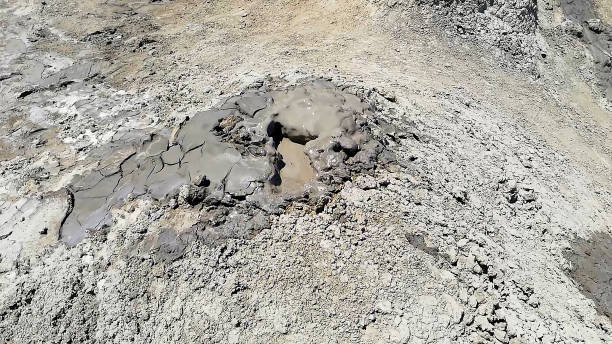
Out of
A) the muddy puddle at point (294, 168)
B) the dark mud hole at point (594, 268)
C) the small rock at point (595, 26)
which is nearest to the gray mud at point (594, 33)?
the small rock at point (595, 26)

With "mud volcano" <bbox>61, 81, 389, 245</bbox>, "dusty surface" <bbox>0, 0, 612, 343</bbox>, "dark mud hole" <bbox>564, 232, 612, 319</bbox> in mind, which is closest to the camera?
"dusty surface" <bbox>0, 0, 612, 343</bbox>

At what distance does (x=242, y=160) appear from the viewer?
4371mm

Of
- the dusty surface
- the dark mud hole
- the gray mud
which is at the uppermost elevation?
the gray mud

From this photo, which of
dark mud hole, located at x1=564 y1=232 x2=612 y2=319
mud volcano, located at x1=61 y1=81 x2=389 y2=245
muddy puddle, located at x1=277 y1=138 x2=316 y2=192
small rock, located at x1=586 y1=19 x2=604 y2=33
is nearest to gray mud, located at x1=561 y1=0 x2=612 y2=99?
small rock, located at x1=586 y1=19 x2=604 y2=33

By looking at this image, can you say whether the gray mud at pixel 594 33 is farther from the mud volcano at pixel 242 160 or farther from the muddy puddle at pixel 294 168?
the muddy puddle at pixel 294 168

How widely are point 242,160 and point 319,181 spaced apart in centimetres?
82

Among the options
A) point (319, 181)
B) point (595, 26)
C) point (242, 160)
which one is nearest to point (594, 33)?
point (595, 26)

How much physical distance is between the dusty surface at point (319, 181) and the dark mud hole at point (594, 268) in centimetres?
3

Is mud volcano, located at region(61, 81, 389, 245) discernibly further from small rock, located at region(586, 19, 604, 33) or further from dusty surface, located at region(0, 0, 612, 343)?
small rock, located at region(586, 19, 604, 33)

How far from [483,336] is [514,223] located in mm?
1813

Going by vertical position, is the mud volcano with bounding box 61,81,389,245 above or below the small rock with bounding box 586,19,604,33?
below

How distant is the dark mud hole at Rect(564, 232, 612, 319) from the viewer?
183 inches

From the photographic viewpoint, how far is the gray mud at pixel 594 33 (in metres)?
8.34

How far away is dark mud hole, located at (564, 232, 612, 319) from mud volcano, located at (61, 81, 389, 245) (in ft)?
8.60
